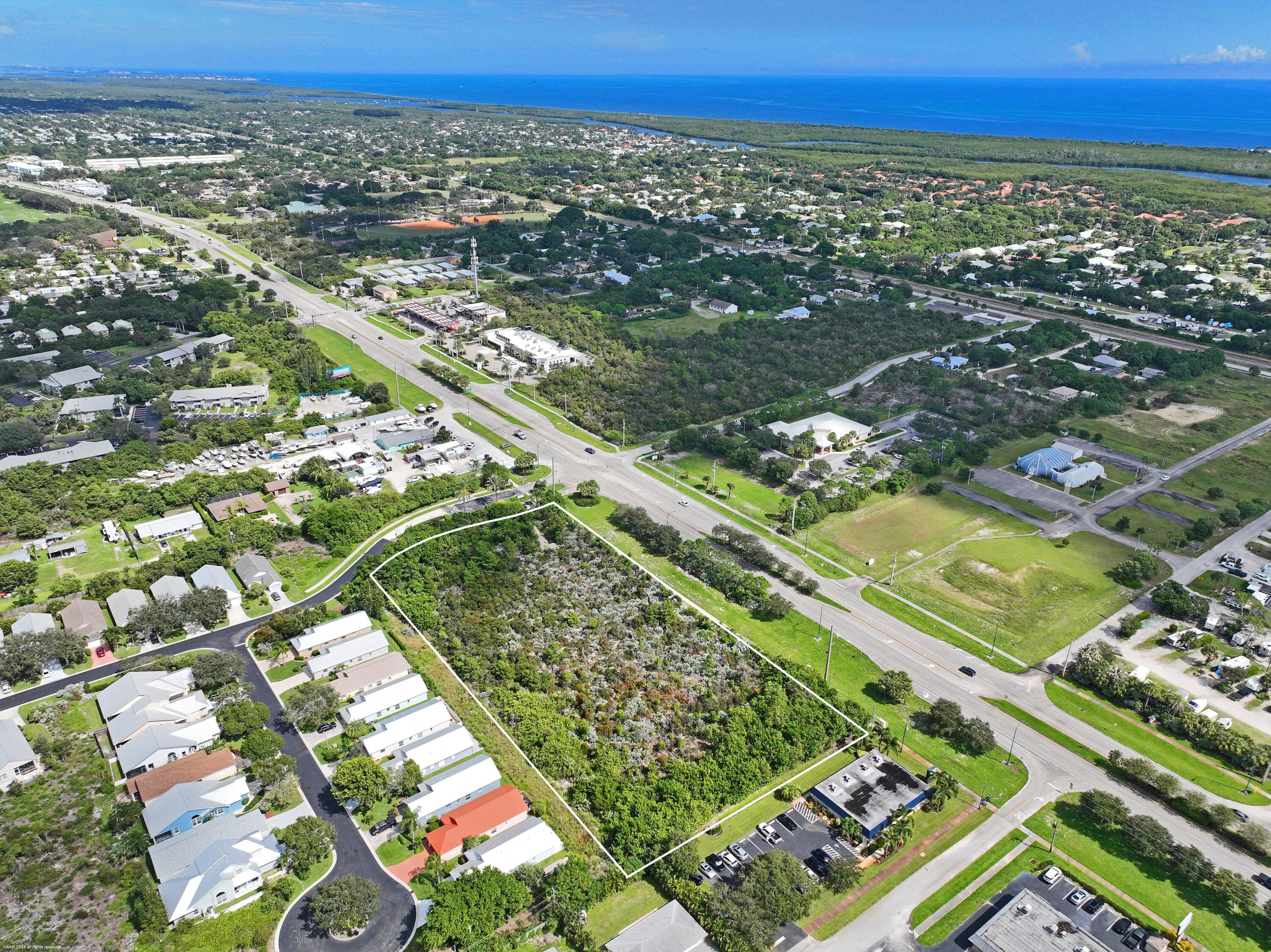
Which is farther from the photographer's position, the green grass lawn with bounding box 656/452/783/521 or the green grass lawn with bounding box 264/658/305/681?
the green grass lawn with bounding box 656/452/783/521

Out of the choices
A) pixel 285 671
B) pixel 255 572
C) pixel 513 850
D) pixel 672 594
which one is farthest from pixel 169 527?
pixel 513 850

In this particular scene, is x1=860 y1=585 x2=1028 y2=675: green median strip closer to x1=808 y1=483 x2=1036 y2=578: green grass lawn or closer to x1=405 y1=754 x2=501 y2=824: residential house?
x1=808 y1=483 x2=1036 y2=578: green grass lawn

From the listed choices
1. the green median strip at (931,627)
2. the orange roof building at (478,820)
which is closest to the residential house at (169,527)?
the orange roof building at (478,820)

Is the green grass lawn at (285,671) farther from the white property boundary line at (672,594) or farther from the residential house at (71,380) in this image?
the residential house at (71,380)

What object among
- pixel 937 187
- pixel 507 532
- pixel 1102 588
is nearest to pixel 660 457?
pixel 507 532

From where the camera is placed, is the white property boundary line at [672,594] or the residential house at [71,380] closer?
the white property boundary line at [672,594]

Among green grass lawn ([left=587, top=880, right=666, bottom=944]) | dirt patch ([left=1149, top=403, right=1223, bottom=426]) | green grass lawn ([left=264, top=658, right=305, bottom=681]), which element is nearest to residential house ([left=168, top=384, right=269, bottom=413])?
green grass lawn ([left=264, top=658, right=305, bottom=681])

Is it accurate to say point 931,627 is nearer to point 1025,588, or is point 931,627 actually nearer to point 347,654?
point 1025,588

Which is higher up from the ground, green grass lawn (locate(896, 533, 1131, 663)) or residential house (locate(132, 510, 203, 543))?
green grass lawn (locate(896, 533, 1131, 663))
